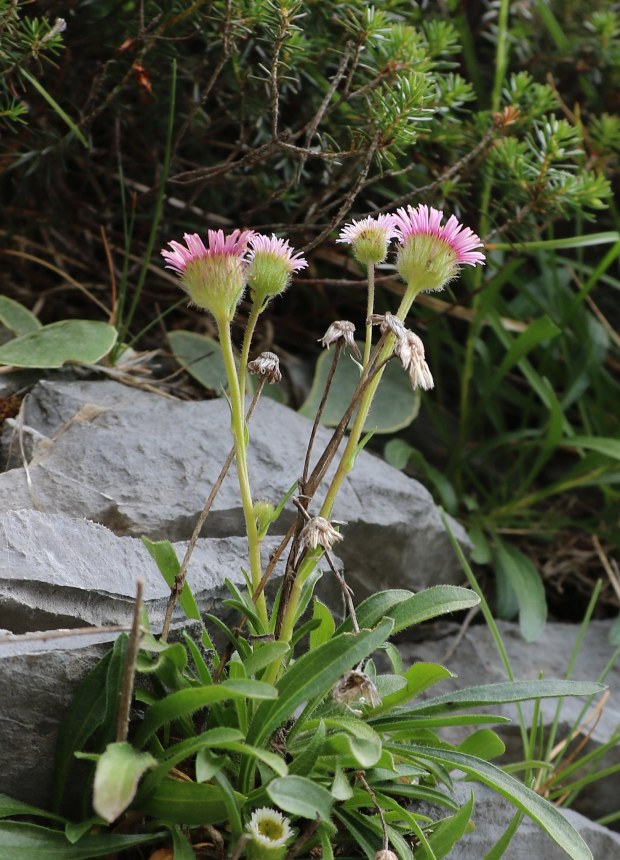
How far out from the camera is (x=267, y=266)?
1.08 metres

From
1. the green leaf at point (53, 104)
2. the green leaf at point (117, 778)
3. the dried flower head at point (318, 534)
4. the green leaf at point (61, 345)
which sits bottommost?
the green leaf at point (117, 778)

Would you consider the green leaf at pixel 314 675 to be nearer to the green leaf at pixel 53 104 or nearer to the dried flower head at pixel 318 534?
the dried flower head at pixel 318 534

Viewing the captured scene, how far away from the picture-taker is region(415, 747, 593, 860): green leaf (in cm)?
111

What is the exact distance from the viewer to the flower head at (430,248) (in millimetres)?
1079

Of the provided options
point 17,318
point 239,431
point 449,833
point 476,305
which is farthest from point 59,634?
point 476,305

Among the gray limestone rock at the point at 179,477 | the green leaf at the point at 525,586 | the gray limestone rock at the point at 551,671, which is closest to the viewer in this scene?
the gray limestone rock at the point at 179,477

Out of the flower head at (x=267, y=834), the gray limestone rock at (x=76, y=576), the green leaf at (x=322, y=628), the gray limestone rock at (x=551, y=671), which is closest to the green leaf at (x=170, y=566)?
the gray limestone rock at (x=76, y=576)

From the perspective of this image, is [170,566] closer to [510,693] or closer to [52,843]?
[52,843]

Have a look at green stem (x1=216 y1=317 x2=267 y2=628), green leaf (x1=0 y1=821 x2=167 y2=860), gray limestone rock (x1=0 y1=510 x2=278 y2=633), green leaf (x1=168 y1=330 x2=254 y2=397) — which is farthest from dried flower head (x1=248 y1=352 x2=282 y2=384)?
green leaf (x1=168 y1=330 x2=254 y2=397)

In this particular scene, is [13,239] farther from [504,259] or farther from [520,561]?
[520,561]

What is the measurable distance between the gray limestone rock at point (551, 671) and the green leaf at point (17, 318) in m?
0.97

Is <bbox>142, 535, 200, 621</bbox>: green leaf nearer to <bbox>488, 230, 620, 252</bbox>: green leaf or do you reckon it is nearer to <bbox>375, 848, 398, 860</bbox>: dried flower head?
<bbox>375, 848, 398, 860</bbox>: dried flower head

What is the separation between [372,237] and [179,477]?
2.05ft

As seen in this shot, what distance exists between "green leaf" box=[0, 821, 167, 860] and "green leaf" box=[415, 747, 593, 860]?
380 millimetres
